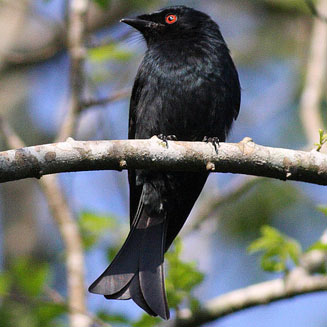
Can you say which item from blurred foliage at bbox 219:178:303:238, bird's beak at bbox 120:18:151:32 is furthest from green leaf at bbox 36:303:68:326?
blurred foliage at bbox 219:178:303:238

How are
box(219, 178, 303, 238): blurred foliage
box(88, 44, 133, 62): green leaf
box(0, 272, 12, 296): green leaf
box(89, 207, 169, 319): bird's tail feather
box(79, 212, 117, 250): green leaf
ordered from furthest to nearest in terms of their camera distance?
1. box(219, 178, 303, 238): blurred foliage
2. box(88, 44, 133, 62): green leaf
3. box(79, 212, 117, 250): green leaf
4. box(0, 272, 12, 296): green leaf
5. box(89, 207, 169, 319): bird's tail feather

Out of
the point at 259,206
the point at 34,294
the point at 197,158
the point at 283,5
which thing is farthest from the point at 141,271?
the point at 283,5

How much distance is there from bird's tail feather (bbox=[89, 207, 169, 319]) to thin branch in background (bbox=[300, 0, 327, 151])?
53.1 inches

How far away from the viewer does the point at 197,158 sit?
327 cm

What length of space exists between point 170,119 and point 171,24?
963 mm

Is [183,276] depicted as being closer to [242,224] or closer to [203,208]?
[203,208]

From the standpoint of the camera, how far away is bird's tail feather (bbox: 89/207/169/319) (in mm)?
→ 3721

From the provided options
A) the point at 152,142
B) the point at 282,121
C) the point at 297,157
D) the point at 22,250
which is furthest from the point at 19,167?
the point at 282,121

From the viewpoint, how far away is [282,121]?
8.30 m

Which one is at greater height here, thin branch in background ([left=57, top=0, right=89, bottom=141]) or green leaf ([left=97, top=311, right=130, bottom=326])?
thin branch in background ([left=57, top=0, right=89, bottom=141])

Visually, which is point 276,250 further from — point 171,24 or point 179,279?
point 171,24

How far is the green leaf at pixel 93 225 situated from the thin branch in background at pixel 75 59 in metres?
0.71

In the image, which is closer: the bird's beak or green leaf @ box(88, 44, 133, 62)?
the bird's beak

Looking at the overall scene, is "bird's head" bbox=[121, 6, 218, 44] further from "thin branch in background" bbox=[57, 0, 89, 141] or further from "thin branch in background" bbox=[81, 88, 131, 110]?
"thin branch in background" bbox=[81, 88, 131, 110]
